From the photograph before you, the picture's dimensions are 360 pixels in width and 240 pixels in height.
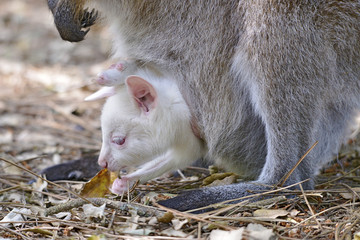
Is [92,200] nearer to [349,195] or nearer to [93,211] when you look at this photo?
[93,211]

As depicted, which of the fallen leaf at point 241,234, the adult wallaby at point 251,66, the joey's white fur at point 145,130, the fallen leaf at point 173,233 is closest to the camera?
the fallen leaf at point 241,234

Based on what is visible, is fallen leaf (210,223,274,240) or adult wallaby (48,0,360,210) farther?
adult wallaby (48,0,360,210)

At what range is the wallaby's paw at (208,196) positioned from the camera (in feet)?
8.14

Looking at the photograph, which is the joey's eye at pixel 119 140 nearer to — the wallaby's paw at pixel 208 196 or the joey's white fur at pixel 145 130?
the joey's white fur at pixel 145 130

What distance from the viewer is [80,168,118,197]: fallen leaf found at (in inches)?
114

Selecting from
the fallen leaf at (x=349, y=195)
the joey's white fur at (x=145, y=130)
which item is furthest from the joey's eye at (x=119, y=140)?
the fallen leaf at (x=349, y=195)

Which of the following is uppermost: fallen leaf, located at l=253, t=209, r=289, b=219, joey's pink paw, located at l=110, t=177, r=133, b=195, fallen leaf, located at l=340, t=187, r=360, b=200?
fallen leaf, located at l=340, t=187, r=360, b=200

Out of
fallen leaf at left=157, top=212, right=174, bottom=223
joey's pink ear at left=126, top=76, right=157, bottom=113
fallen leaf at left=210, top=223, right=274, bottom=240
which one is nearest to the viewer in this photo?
fallen leaf at left=210, top=223, right=274, bottom=240

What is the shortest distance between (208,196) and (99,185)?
0.71 m

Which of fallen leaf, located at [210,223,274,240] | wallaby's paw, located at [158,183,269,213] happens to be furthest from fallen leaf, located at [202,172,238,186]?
fallen leaf, located at [210,223,274,240]

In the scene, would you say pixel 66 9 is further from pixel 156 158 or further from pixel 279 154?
pixel 279 154

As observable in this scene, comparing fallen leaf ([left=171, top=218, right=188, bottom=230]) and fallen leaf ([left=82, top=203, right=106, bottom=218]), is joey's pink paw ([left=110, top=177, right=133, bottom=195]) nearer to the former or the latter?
fallen leaf ([left=82, top=203, right=106, bottom=218])

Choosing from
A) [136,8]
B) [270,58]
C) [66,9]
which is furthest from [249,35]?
[66,9]

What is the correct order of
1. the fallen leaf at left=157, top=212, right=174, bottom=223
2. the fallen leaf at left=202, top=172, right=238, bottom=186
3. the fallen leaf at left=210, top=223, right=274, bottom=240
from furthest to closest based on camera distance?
the fallen leaf at left=202, top=172, right=238, bottom=186 < the fallen leaf at left=157, top=212, right=174, bottom=223 < the fallen leaf at left=210, top=223, right=274, bottom=240
